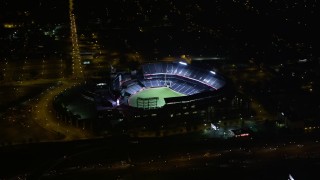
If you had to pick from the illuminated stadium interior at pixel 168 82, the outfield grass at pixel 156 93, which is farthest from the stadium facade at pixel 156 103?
the outfield grass at pixel 156 93

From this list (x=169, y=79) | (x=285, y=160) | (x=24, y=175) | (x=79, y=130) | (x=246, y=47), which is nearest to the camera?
(x=24, y=175)

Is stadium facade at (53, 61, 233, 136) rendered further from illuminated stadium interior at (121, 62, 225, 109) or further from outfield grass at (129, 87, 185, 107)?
outfield grass at (129, 87, 185, 107)

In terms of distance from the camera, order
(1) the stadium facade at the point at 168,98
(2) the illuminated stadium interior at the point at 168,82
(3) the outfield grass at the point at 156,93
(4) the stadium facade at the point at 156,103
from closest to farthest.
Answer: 1. (4) the stadium facade at the point at 156,103
2. (1) the stadium facade at the point at 168,98
3. (3) the outfield grass at the point at 156,93
4. (2) the illuminated stadium interior at the point at 168,82

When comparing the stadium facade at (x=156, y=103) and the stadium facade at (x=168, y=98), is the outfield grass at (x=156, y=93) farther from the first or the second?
the stadium facade at (x=168, y=98)

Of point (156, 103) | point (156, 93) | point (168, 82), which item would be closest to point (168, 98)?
point (156, 103)

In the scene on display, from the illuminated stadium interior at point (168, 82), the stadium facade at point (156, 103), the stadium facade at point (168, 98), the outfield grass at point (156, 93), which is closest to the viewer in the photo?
the stadium facade at point (156, 103)

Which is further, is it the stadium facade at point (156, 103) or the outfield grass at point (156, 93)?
the outfield grass at point (156, 93)

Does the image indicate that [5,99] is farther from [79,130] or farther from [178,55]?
[178,55]

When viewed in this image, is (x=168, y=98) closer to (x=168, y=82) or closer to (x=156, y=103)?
(x=156, y=103)

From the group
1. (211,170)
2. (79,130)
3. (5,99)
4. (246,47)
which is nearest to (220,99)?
(211,170)
